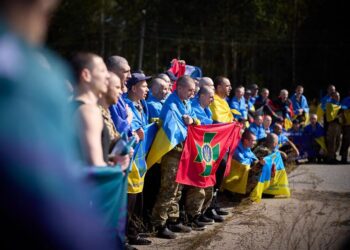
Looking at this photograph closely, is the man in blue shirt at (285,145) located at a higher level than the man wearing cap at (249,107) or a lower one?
lower

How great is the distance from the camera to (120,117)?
4762 mm

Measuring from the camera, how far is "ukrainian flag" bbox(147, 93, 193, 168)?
553 centimetres

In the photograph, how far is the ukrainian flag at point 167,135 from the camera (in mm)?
5531

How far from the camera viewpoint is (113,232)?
254 centimetres

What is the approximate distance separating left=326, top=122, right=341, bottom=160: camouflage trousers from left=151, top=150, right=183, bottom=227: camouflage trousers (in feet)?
25.9

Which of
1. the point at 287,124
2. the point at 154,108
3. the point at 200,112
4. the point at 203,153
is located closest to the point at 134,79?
the point at 154,108

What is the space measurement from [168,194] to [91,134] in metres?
3.22

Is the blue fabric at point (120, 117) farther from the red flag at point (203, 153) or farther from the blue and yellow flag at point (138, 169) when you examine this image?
the red flag at point (203, 153)

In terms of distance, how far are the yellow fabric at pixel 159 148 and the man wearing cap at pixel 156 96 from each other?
57 cm

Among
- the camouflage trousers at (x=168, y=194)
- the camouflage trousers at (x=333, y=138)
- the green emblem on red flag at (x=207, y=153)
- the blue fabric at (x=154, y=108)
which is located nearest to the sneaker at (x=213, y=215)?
the green emblem on red flag at (x=207, y=153)

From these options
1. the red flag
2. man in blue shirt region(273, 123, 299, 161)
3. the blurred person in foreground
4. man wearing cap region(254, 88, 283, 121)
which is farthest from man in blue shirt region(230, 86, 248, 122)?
the blurred person in foreground

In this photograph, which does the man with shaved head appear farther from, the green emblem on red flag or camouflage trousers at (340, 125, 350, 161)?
camouflage trousers at (340, 125, 350, 161)

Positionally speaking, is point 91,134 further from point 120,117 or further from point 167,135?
point 167,135

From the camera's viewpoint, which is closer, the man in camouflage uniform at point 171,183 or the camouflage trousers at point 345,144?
the man in camouflage uniform at point 171,183
